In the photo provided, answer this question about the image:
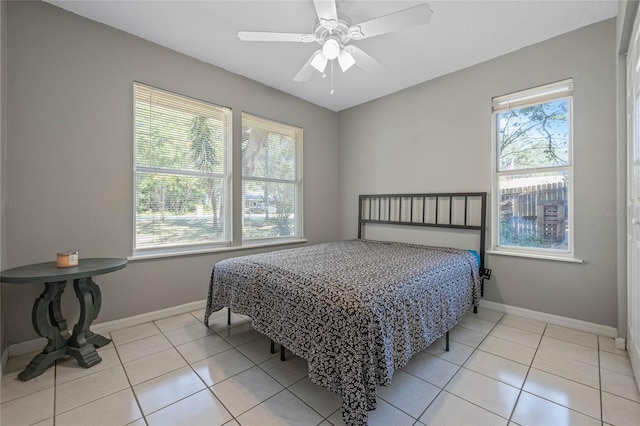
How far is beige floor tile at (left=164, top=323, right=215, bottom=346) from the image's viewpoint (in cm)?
221

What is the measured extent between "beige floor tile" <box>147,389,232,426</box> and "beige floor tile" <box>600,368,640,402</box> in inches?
86.8

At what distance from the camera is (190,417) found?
1.40m

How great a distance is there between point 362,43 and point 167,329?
316 centimetres

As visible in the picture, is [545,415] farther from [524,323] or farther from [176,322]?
[176,322]

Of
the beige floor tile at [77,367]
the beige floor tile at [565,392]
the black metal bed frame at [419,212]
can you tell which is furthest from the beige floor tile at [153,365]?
the beige floor tile at [565,392]

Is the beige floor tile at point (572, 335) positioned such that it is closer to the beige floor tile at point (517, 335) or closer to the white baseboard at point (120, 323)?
the beige floor tile at point (517, 335)

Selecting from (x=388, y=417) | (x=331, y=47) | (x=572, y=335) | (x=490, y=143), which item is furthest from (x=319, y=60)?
(x=572, y=335)

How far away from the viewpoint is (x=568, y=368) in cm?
181

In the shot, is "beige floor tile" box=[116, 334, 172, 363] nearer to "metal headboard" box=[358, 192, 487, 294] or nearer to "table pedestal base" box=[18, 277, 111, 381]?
"table pedestal base" box=[18, 277, 111, 381]

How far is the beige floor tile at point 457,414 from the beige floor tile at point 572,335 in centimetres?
136

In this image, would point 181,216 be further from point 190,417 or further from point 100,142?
point 190,417

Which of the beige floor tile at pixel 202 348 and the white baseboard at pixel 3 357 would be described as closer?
the white baseboard at pixel 3 357

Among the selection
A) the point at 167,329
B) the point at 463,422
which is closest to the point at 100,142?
the point at 167,329

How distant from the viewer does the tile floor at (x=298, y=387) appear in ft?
4.59
